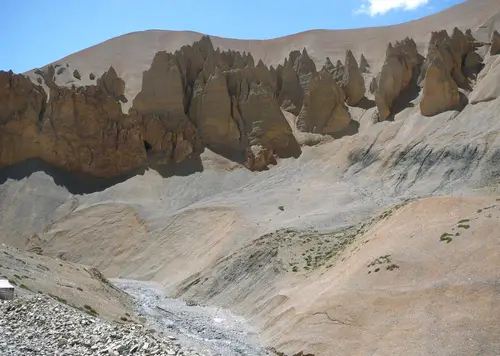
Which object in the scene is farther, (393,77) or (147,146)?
(147,146)

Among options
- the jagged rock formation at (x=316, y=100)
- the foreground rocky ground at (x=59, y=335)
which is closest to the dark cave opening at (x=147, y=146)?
the jagged rock formation at (x=316, y=100)

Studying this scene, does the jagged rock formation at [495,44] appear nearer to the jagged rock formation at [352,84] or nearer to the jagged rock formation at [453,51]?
the jagged rock formation at [453,51]

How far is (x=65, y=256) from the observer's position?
51.9m

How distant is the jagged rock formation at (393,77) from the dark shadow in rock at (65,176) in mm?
27050

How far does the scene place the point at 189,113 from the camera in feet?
218

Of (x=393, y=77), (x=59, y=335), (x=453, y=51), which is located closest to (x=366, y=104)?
(x=393, y=77)

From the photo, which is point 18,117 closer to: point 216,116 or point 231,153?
point 216,116

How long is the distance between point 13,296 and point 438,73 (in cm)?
4445

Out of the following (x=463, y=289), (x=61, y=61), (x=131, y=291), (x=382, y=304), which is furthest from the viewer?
(x=61, y=61)

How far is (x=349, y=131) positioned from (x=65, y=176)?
31.8 m

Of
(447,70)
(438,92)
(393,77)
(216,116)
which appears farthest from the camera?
(216,116)

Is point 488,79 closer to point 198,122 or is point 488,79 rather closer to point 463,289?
point 198,122

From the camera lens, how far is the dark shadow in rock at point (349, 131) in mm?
60219

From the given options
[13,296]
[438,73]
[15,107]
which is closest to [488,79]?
[438,73]
